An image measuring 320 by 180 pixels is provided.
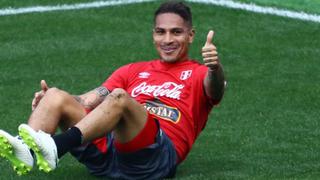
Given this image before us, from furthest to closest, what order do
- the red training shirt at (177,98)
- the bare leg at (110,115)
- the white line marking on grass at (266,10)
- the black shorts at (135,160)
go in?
the white line marking on grass at (266,10) → the red training shirt at (177,98) → the black shorts at (135,160) → the bare leg at (110,115)

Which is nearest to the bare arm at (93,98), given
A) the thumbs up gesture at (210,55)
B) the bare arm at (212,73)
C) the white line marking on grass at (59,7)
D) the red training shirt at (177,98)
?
the red training shirt at (177,98)

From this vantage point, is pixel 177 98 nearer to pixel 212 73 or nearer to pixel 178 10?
pixel 212 73

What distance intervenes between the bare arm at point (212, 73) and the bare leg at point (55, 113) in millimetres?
930

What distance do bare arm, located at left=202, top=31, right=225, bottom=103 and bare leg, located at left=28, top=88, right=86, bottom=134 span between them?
93 centimetres

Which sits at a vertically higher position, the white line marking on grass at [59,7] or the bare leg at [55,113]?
the bare leg at [55,113]

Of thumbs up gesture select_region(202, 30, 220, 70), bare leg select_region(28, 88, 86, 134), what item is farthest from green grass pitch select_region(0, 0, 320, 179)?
thumbs up gesture select_region(202, 30, 220, 70)

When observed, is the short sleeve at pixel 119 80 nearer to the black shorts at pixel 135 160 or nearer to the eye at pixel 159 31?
the eye at pixel 159 31

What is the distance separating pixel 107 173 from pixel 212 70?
1.09m

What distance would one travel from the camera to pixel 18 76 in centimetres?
1177

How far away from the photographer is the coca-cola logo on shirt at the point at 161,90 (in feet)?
27.0

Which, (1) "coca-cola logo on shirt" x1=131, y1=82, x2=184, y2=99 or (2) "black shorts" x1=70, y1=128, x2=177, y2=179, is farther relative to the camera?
(1) "coca-cola logo on shirt" x1=131, y1=82, x2=184, y2=99

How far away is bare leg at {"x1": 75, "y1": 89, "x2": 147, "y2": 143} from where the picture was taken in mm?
7492

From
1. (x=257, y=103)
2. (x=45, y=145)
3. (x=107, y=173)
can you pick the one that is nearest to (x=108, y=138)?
(x=107, y=173)

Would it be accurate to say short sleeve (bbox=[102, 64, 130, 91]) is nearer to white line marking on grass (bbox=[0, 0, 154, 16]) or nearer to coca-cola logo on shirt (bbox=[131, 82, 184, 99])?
coca-cola logo on shirt (bbox=[131, 82, 184, 99])
